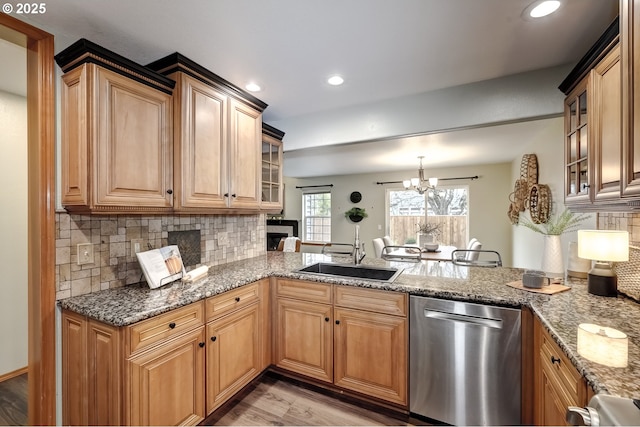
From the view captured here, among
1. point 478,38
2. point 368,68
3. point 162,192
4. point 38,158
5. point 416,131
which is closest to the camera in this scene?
point 38,158

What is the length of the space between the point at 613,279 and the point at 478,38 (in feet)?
5.25

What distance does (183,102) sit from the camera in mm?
1823

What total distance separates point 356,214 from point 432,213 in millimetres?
1817

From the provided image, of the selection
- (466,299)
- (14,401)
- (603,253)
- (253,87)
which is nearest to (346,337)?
(466,299)

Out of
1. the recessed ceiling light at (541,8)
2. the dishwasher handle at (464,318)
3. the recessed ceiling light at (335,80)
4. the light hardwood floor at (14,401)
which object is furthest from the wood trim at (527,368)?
the light hardwood floor at (14,401)

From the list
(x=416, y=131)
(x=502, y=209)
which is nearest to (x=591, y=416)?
(x=416, y=131)

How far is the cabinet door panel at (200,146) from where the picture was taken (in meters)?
1.82

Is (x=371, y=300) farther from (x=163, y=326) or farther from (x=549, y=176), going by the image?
(x=549, y=176)

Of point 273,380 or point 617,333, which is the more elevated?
point 617,333

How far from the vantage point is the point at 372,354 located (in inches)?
75.2

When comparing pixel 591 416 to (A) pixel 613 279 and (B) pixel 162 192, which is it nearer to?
(A) pixel 613 279

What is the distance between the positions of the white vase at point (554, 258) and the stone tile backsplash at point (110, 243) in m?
2.68

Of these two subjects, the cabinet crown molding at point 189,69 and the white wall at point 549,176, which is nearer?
the cabinet crown molding at point 189,69

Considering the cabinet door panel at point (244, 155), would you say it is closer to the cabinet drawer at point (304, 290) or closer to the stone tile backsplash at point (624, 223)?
the cabinet drawer at point (304, 290)
